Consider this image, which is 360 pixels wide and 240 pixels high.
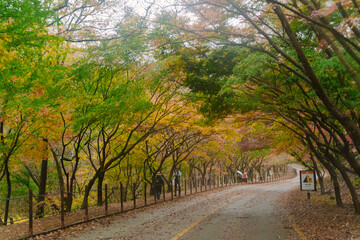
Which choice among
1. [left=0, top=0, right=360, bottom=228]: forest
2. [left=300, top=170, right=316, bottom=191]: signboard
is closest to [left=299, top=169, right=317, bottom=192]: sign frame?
[left=300, top=170, right=316, bottom=191]: signboard

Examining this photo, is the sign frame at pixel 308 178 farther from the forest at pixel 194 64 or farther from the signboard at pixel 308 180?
the forest at pixel 194 64

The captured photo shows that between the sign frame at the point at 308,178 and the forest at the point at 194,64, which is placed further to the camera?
the sign frame at the point at 308,178

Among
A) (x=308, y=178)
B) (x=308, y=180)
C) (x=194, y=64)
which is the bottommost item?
(x=308, y=180)

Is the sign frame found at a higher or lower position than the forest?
lower

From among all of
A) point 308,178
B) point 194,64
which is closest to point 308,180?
point 308,178

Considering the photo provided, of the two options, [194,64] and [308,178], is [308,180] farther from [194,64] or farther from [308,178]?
[194,64]

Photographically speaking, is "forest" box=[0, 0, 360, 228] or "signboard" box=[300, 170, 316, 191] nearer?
"forest" box=[0, 0, 360, 228]

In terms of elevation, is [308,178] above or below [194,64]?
below

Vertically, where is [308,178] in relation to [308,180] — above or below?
above

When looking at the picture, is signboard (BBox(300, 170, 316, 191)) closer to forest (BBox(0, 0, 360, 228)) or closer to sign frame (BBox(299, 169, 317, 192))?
sign frame (BBox(299, 169, 317, 192))

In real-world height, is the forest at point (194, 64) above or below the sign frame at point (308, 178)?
above

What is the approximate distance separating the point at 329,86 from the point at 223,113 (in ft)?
15.6

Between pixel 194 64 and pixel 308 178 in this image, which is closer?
pixel 194 64

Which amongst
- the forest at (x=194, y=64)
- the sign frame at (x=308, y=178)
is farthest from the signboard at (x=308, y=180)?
the forest at (x=194, y=64)
